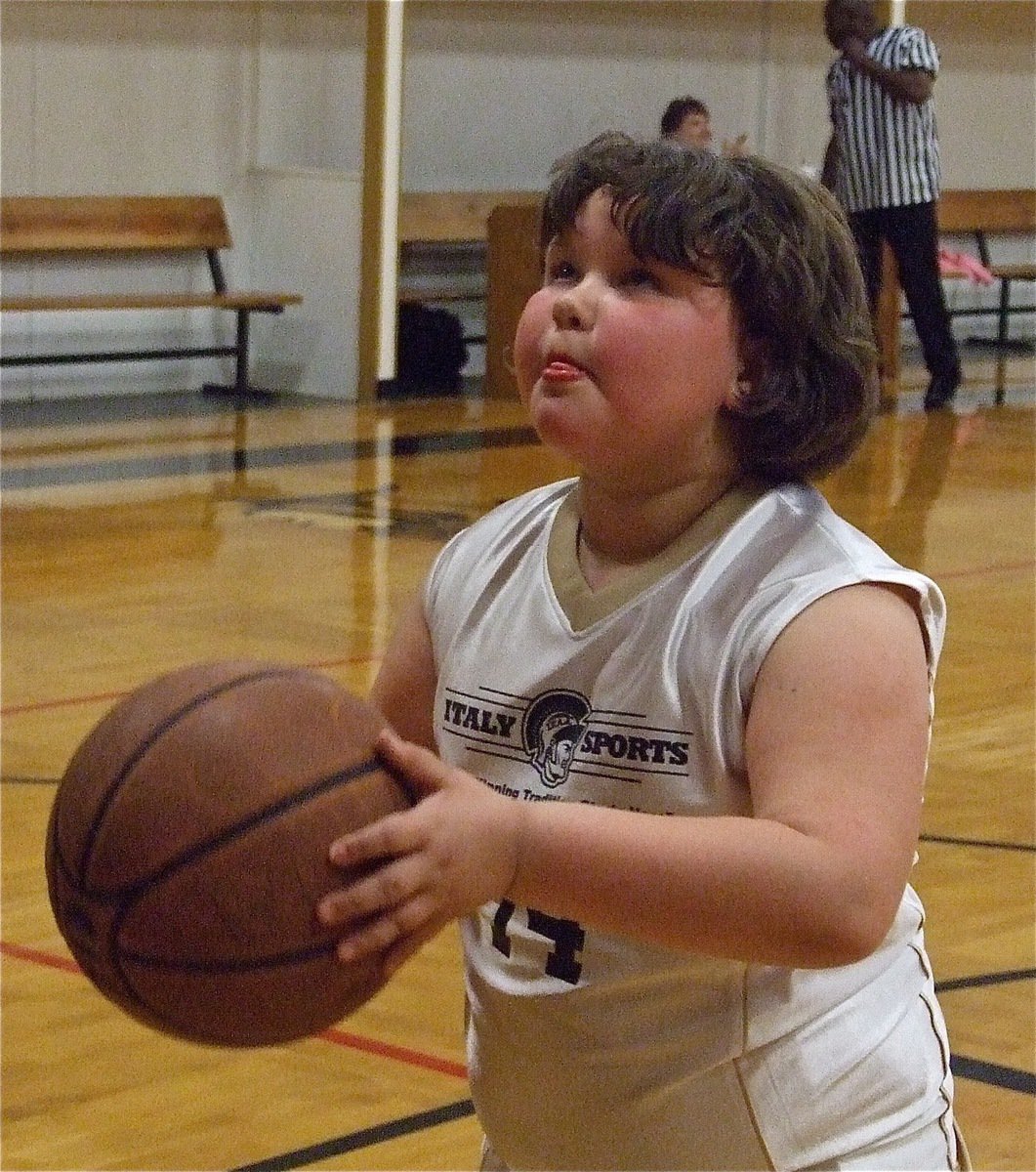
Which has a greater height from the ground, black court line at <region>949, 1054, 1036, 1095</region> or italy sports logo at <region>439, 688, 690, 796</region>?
italy sports logo at <region>439, 688, 690, 796</region>

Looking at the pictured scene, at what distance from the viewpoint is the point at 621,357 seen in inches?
64.5

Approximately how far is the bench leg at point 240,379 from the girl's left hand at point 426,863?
32.0 ft

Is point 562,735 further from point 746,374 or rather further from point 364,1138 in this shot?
point 364,1138

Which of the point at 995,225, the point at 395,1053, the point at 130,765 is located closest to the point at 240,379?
the point at 995,225

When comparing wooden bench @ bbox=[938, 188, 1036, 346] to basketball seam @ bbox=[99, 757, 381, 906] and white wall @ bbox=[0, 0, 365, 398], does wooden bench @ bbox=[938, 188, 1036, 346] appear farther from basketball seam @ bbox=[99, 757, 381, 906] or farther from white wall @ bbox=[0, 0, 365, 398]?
basketball seam @ bbox=[99, 757, 381, 906]

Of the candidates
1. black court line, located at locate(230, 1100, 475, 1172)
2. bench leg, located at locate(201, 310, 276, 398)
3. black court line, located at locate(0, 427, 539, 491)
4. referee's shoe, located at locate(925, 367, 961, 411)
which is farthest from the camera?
referee's shoe, located at locate(925, 367, 961, 411)

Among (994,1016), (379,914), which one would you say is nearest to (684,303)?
(379,914)

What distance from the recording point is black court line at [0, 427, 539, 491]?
8500mm

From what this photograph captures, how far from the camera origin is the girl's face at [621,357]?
1642 millimetres

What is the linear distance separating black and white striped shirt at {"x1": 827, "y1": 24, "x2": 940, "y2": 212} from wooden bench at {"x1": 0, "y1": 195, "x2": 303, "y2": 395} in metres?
2.75

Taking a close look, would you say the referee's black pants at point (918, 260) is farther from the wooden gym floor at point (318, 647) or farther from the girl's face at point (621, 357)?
the girl's face at point (621, 357)

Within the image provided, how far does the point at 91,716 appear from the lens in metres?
4.86

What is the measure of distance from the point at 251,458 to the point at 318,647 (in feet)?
12.1

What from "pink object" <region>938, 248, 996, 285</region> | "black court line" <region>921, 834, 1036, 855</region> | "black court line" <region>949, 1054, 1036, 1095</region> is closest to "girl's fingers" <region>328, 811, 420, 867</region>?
"black court line" <region>949, 1054, 1036, 1095</region>
